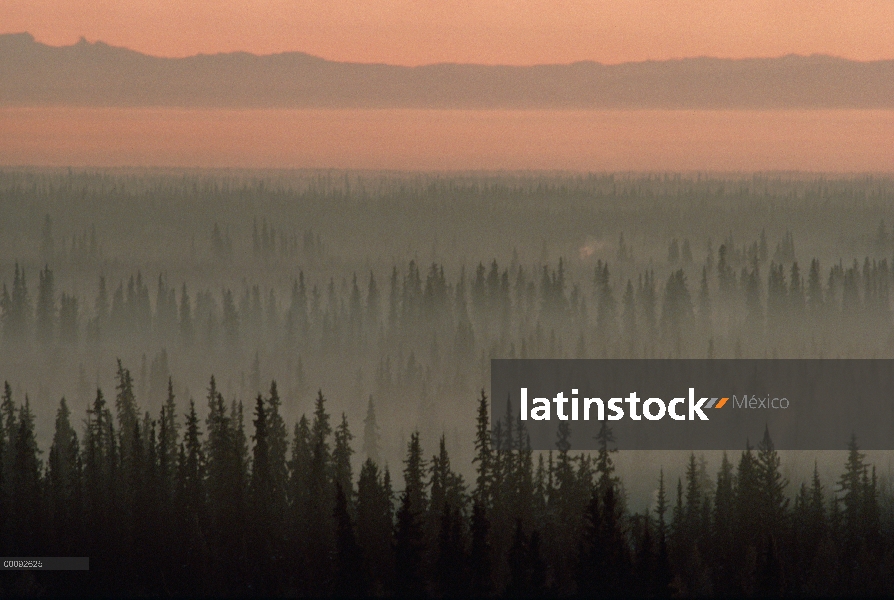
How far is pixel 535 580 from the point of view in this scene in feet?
645

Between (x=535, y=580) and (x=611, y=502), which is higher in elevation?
(x=611, y=502)

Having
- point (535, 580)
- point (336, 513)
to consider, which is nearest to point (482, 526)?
point (535, 580)

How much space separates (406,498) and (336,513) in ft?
40.0

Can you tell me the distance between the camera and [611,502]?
646 feet

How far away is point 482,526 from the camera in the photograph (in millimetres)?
199125

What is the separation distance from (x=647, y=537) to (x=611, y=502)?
8413 millimetres

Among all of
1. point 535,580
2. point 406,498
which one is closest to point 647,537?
point 535,580

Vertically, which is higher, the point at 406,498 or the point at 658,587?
the point at 406,498

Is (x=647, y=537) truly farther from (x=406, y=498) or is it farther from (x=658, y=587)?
(x=406, y=498)

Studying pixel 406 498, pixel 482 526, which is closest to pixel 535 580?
pixel 482 526

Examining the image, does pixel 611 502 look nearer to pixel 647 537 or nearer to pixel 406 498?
pixel 647 537

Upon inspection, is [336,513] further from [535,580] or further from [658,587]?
[658,587]

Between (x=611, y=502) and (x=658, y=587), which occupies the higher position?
(x=611, y=502)

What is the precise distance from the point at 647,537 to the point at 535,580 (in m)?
20.3
